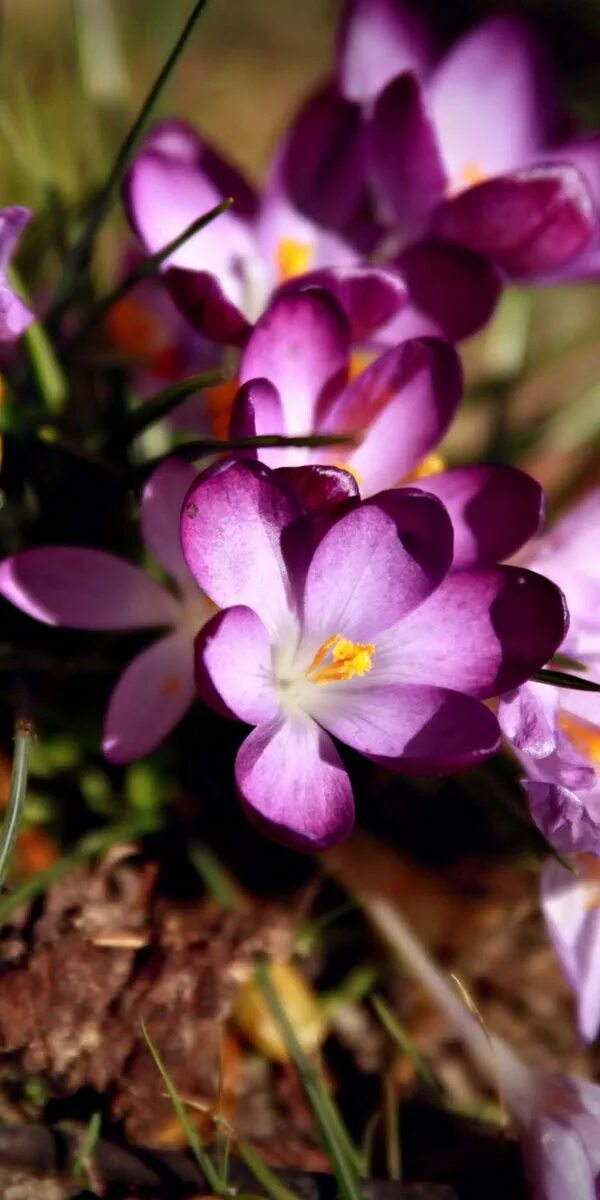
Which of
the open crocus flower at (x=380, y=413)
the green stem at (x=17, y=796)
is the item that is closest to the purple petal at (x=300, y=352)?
the open crocus flower at (x=380, y=413)

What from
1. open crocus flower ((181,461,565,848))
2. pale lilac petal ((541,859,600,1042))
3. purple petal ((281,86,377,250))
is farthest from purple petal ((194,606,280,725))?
purple petal ((281,86,377,250))

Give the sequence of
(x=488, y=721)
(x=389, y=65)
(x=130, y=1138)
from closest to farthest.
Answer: (x=488, y=721) < (x=130, y=1138) < (x=389, y=65)

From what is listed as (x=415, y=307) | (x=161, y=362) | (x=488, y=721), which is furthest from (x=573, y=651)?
(x=161, y=362)

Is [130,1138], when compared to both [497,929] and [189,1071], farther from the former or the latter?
[497,929]

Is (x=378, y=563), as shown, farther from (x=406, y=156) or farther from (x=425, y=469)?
(x=406, y=156)

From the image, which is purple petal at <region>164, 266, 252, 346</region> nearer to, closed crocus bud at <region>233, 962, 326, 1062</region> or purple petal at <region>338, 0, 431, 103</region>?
purple petal at <region>338, 0, 431, 103</region>

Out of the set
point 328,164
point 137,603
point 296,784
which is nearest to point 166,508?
point 137,603
